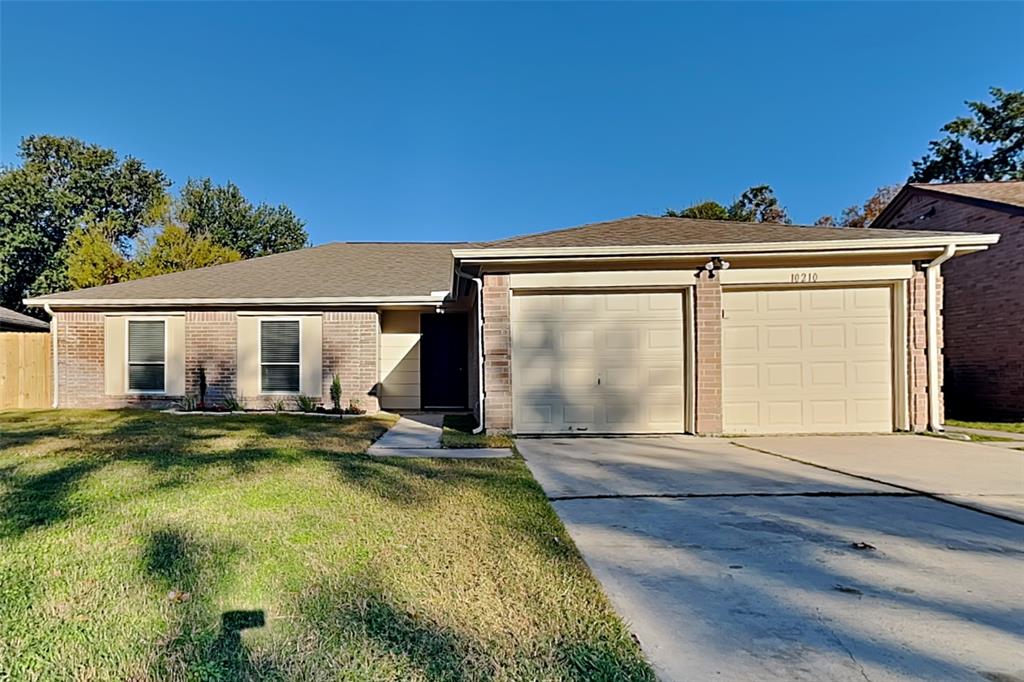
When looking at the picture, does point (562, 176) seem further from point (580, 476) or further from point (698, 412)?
point (580, 476)

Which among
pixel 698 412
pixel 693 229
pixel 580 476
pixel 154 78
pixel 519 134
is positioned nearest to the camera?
pixel 580 476

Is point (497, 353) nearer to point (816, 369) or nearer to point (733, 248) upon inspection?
point (733, 248)

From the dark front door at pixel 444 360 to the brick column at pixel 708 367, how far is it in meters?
5.59

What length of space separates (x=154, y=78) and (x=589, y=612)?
23.6 m

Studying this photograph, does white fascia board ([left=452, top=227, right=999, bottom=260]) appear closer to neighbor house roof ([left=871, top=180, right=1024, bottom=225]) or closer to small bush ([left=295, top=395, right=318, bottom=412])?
neighbor house roof ([left=871, top=180, right=1024, bottom=225])

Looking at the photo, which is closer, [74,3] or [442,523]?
[442,523]

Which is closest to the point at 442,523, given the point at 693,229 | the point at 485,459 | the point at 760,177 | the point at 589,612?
the point at 589,612

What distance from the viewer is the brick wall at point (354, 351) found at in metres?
A: 11.0

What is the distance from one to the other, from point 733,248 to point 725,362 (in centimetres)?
166

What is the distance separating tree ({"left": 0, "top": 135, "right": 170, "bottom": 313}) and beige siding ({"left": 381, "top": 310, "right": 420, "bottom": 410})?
60.8 feet

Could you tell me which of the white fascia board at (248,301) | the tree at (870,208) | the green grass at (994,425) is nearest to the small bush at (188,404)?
the white fascia board at (248,301)

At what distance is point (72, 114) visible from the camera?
25.9 m

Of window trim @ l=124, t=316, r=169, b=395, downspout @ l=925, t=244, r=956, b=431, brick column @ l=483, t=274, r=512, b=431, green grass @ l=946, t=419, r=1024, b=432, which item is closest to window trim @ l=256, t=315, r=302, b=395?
window trim @ l=124, t=316, r=169, b=395

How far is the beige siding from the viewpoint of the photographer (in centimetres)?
1178
